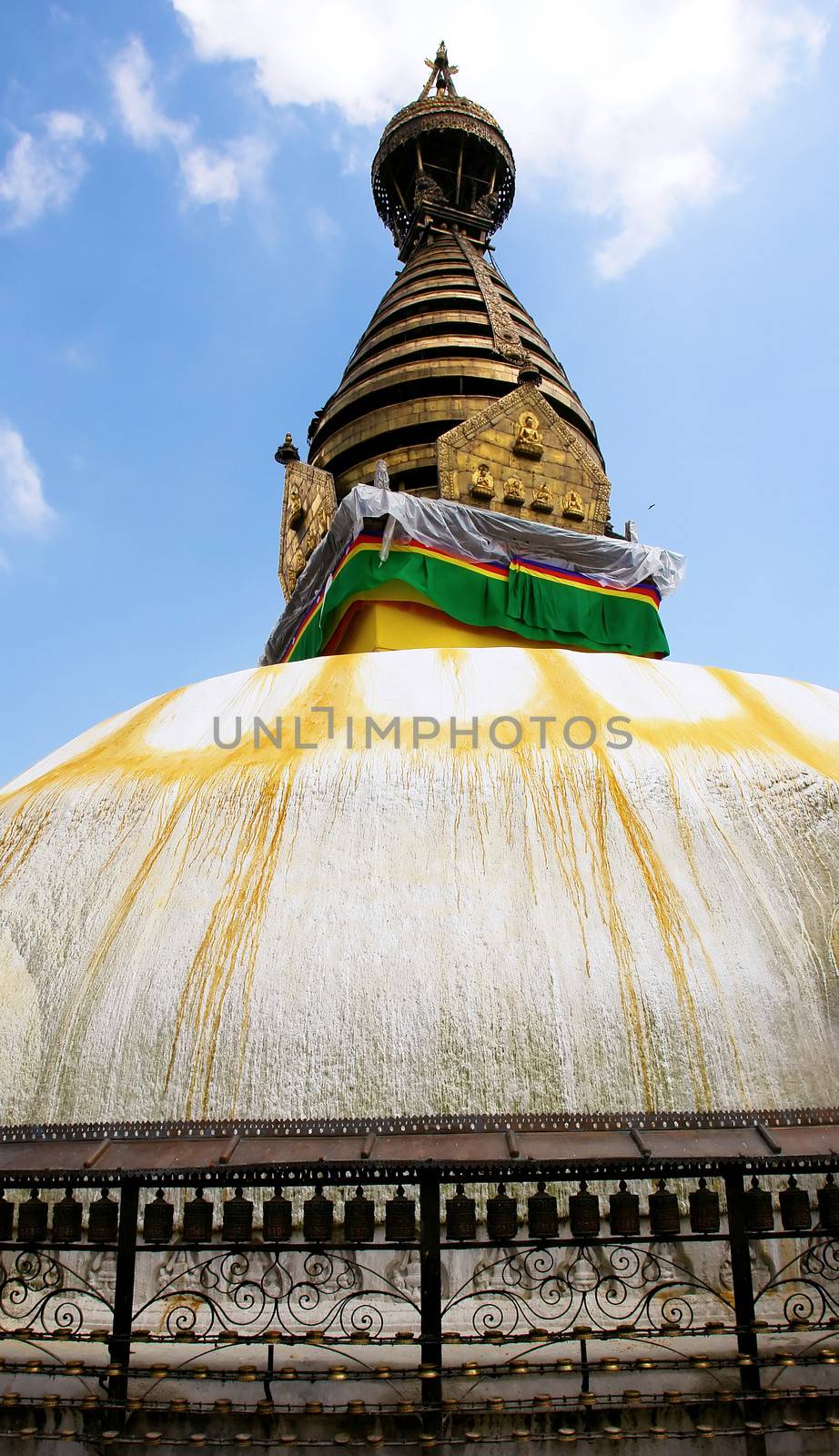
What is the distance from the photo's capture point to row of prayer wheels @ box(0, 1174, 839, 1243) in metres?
2.59

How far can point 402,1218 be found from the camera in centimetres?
259

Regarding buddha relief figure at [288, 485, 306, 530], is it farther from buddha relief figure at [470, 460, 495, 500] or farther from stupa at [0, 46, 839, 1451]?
stupa at [0, 46, 839, 1451]

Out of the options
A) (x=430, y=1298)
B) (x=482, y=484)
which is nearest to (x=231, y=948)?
(x=430, y=1298)

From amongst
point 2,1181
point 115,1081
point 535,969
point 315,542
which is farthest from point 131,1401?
point 315,542

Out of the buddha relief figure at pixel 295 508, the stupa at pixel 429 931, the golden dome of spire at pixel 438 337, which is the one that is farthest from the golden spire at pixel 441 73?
the stupa at pixel 429 931

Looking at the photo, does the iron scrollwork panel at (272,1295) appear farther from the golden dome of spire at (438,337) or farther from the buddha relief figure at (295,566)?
the buddha relief figure at (295,566)

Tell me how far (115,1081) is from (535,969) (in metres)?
1.81

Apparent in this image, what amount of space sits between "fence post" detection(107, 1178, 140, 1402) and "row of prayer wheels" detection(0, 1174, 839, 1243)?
0.17ft

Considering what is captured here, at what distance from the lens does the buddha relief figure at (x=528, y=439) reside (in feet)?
30.3

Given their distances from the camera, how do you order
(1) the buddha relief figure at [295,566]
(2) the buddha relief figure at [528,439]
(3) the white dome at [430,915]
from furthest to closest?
(1) the buddha relief figure at [295,566] → (2) the buddha relief figure at [528,439] → (3) the white dome at [430,915]

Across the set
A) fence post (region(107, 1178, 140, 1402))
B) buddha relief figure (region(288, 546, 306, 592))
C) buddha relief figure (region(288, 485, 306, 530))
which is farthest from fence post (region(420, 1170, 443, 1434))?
buddha relief figure (region(288, 485, 306, 530))

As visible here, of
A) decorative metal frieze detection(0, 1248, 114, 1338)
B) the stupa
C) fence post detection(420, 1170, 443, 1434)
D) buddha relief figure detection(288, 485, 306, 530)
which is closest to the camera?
fence post detection(420, 1170, 443, 1434)

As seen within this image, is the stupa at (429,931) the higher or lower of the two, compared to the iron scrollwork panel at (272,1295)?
higher

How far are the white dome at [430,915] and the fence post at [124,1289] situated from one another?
2.95ft
